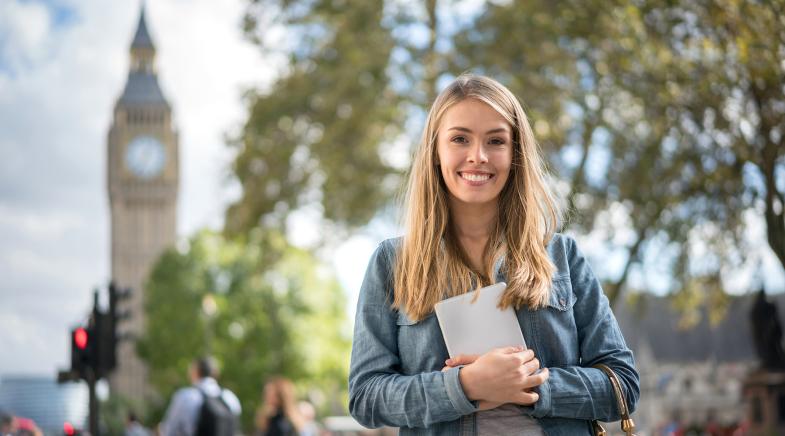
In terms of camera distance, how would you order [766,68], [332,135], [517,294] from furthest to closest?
[332,135] < [766,68] < [517,294]

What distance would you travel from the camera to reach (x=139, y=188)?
327 feet

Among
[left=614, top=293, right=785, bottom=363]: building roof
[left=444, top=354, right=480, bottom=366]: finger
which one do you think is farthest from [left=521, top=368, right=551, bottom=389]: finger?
[left=614, top=293, right=785, bottom=363]: building roof

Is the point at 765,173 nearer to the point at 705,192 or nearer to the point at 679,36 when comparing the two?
the point at 679,36

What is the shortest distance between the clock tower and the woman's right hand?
97.9 meters

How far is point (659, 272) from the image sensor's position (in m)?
19.6

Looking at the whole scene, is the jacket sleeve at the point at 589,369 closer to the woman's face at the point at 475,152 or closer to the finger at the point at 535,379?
the finger at the point at 535,379

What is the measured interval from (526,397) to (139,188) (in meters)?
99.5

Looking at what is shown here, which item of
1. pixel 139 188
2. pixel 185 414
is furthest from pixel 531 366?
pixel 139 188

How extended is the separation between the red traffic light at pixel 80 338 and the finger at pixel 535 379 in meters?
10.1

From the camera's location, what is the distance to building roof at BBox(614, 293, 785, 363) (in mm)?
80125

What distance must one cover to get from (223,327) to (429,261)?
50.8 m

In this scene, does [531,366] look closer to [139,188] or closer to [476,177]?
[476,177]

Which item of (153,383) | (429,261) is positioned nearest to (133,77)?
(153,383)

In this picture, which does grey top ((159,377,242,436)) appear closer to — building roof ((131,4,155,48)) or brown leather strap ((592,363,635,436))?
brown leather strap ((592,363,635,436))
